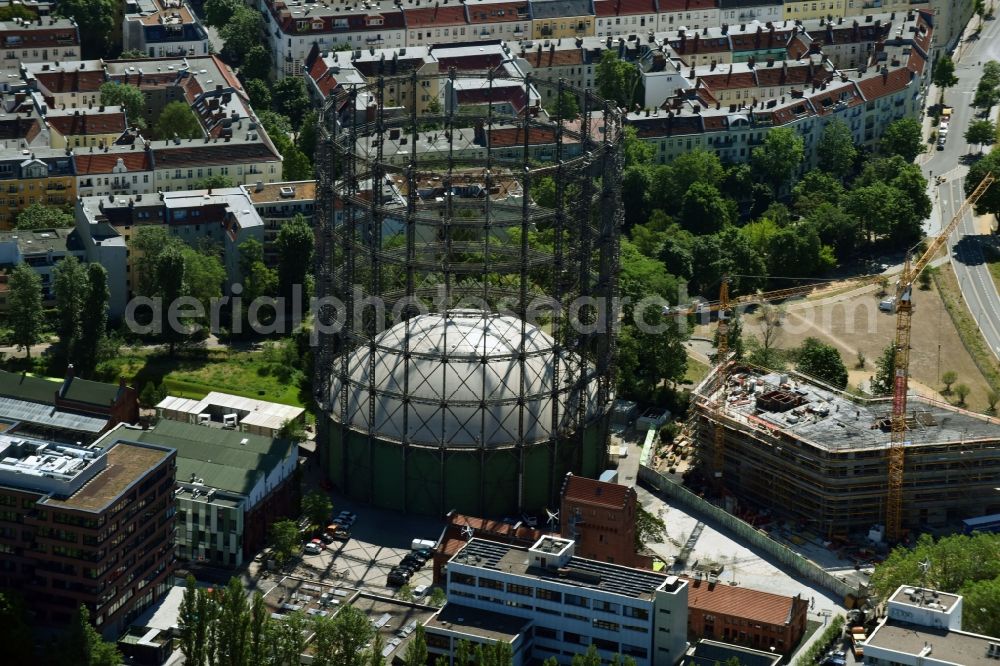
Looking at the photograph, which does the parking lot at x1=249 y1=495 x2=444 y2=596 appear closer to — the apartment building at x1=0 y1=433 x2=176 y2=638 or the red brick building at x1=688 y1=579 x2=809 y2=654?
the apartment building at x1=0 y1=433 x2=176 y2=638

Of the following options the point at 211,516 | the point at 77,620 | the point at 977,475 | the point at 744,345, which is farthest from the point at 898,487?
the point at 77,620

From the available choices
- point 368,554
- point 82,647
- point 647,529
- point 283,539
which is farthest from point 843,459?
point 82,647

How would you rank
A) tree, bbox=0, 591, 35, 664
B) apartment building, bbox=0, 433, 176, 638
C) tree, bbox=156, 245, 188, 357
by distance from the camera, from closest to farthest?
tree, bbox=0, 591, 35, 664 → apartment building, bbox=0, 433, 176, 638 → tree, bbox=156, 245, 188, 357

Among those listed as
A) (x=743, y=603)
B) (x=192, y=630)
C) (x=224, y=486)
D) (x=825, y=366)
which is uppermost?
(x=825, y=366)

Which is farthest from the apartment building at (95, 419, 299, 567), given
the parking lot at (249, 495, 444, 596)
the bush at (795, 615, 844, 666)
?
the bush at (795, 615, 844, 666)

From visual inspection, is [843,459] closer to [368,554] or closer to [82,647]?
[368,554]

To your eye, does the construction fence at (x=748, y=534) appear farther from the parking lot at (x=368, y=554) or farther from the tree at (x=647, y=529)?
the parking lot at (x=368, y=554)

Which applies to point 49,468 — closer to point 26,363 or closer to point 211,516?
point 211,516
